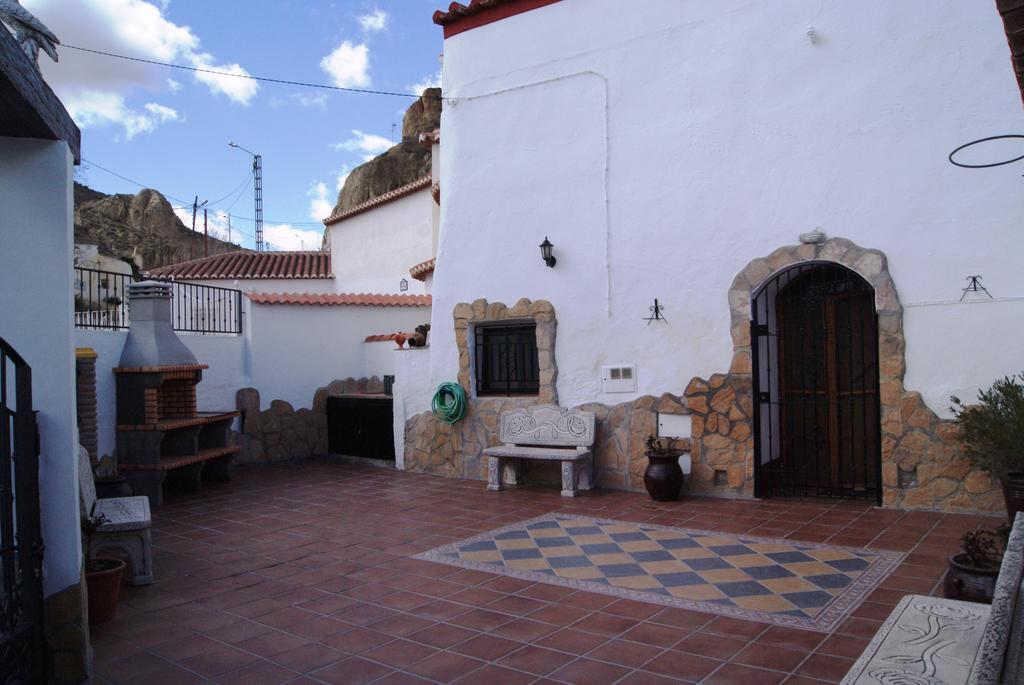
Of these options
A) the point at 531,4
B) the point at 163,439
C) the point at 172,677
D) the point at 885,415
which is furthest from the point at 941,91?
the point at 163,439

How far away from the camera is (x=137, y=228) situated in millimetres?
25453

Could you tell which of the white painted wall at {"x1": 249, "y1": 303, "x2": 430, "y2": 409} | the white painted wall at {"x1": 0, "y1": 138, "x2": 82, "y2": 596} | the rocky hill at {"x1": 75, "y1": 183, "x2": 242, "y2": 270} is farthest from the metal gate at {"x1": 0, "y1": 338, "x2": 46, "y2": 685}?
the rocky hill at {"x1": 75, "y1": 183, "x2": 242, "y2": 270}

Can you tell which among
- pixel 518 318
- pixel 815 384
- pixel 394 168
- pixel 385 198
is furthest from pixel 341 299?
pixel 394 168

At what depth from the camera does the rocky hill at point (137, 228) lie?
23328mm

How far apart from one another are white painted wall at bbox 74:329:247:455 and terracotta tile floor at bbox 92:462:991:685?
144 centimetres

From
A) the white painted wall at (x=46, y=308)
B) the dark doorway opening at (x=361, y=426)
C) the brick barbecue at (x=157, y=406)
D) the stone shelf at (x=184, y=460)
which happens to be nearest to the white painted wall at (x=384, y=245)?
the dark doorway opening at (x=361, y=426)

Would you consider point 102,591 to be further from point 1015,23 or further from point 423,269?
point 423,269

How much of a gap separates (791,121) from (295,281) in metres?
13.4

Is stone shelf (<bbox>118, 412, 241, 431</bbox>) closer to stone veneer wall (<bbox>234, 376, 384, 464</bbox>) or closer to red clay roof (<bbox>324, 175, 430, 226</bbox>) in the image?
stone veneer wall (<bbox>234, 376, 384, 464</bbox>)

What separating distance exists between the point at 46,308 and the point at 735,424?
19.1 ft

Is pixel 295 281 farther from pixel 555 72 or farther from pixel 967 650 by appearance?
pixel 967 650

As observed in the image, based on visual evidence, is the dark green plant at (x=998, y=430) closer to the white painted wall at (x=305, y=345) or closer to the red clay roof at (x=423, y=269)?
the white painted wall at (x=305, y=345)

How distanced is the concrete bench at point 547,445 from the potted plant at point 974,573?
3923mm

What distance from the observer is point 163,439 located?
27.7 feet
